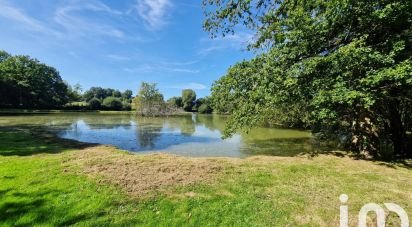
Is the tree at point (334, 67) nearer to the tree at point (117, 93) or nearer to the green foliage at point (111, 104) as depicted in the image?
the green foliage at point (111, 104)


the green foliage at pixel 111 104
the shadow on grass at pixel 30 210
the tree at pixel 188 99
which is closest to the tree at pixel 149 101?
the green foliage at pixel 111 104

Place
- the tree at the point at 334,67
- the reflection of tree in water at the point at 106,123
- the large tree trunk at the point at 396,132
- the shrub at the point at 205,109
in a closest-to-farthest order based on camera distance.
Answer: the tree at the point at 334,67 < the large tree trunk at the point at 396,132 < the reflection of tree in water at the point at 106,123 < the shrub at the point at 205,109

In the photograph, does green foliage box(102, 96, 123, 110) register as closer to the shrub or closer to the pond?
the shrub

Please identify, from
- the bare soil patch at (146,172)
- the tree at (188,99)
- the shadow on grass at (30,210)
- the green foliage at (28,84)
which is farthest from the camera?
the tree at (188,99)

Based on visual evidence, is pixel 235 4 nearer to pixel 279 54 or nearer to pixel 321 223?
pixel 279 54

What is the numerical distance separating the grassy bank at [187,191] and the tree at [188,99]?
3454 inches

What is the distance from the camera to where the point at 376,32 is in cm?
813

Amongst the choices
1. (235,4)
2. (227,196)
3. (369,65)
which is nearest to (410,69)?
(369,65)

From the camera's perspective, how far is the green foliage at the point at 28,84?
54662 millimetres

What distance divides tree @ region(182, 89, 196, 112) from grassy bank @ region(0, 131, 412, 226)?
3454 inches

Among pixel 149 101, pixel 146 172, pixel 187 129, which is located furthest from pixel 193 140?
pixel 149 101

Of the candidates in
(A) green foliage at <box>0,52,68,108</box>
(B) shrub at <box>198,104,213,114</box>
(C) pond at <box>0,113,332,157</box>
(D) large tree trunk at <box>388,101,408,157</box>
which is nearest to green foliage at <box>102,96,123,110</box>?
(A) green foliage at <box>0,52,68,108</box>

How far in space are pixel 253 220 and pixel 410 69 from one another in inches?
236

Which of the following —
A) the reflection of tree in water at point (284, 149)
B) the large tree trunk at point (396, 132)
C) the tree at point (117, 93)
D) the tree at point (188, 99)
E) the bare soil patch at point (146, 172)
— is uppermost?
the tree at point (117, 93)
